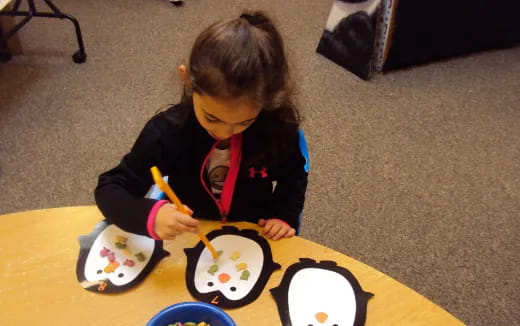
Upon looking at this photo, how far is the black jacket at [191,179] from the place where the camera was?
0.77 meters

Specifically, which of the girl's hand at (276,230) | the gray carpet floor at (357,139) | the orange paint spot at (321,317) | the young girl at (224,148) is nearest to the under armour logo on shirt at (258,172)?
the young girl at (224,148)

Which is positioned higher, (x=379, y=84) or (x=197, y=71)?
(x=197, y=71)

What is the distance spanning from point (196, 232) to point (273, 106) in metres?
0.22

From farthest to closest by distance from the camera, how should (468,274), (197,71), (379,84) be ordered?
(379,84)
(468,274)
(197,71)

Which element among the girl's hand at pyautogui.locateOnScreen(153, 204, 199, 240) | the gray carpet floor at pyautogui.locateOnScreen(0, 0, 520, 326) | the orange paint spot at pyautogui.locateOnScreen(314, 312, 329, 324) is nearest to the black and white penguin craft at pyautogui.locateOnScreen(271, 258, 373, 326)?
the orange paint spot at pyautogui.locateOnScreen(314, 312, 329, 324)

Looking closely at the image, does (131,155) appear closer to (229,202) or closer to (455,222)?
(229,202)

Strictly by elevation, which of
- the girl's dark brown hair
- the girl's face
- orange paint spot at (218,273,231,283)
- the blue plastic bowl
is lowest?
orange paint spot at (218,273,231,283)

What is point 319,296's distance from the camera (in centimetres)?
71

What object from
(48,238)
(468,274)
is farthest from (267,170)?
(468,274)

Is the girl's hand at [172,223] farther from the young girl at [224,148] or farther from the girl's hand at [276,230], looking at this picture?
the girl's hand at [276,230]

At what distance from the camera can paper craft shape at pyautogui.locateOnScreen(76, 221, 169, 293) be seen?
0.70m

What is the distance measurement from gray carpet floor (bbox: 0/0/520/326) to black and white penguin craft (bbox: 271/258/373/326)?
0.73m

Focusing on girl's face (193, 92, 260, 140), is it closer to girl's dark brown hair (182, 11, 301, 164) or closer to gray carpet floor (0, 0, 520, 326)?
girl's dark brown hair (182, 11, 301, 164)

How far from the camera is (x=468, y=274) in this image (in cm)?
A: 148
